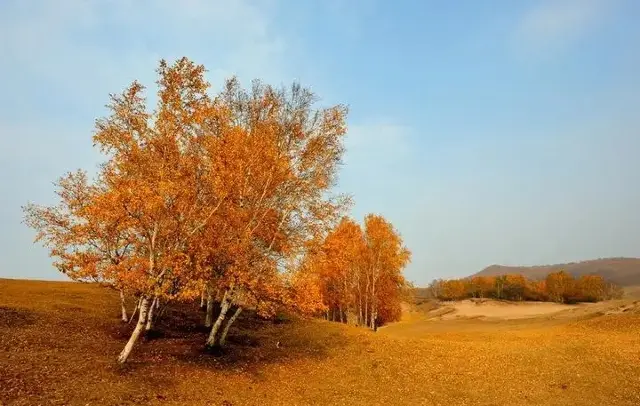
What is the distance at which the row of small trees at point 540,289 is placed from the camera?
140375mm

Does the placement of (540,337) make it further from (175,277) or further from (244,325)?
(175,277)

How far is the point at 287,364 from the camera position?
30797mm

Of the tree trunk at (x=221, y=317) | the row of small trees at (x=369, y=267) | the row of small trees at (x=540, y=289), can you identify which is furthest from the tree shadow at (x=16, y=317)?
the row of small trees at (x=540, y=289)

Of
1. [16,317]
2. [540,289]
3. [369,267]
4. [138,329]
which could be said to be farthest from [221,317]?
[540,289]

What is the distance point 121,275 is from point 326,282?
5741 cm

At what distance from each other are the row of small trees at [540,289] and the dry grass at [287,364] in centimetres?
11066

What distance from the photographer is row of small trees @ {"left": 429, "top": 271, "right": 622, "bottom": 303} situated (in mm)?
140375

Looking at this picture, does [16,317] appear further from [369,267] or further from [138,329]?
[369,267]

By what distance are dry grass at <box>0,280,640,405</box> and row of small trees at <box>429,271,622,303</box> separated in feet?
363

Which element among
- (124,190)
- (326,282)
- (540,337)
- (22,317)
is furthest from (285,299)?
(326,282)

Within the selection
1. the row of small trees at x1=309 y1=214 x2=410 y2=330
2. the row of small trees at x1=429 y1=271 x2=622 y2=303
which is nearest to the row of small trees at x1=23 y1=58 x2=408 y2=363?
the row of small trees at x1=309 y1=214 x2=410 y2=330

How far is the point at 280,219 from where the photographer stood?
28766 mm

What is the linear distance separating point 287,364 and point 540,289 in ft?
513

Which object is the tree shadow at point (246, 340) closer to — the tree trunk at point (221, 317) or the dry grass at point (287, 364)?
the dry grass at point (287, 364)
